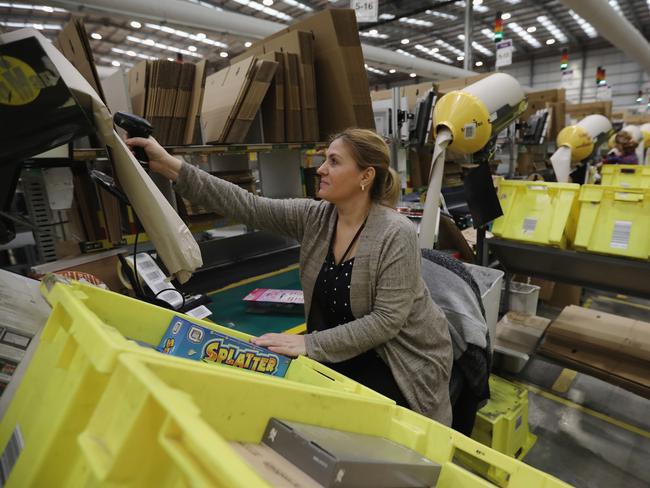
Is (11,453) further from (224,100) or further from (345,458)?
(224,100)

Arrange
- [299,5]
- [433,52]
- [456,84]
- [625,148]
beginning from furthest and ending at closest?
[433,52]
[299,5]
[625,148]
[456,84]

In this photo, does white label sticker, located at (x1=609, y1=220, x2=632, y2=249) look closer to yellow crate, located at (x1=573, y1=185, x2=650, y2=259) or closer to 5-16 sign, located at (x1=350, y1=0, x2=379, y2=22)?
yellow crate, located at (x1=573, y1=185, x2=650, y2=259)

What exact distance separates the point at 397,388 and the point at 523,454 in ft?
3.94

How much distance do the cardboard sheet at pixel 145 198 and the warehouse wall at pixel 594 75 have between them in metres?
15.7

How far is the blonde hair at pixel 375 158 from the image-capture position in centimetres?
138

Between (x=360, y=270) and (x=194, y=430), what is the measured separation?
1.00 meters

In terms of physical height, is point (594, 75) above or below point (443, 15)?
below

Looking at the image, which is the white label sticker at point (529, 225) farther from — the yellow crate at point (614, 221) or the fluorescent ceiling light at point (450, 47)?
the fluorescent ceiling light at point (450, 47)

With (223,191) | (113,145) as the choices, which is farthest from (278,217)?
(113,145)

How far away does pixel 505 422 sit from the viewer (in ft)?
5.98

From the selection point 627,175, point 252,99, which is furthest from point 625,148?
point 252,99

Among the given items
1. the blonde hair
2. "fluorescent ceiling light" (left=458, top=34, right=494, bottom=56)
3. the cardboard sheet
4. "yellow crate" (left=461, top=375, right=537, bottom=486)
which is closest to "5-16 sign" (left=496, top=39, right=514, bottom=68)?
"yellow crate" (left=461, top=375, right=537, bottom=486)

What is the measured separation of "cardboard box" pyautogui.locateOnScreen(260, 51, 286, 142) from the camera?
2.14 m

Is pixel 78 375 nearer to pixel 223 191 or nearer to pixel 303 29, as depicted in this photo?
pixel 223 191
